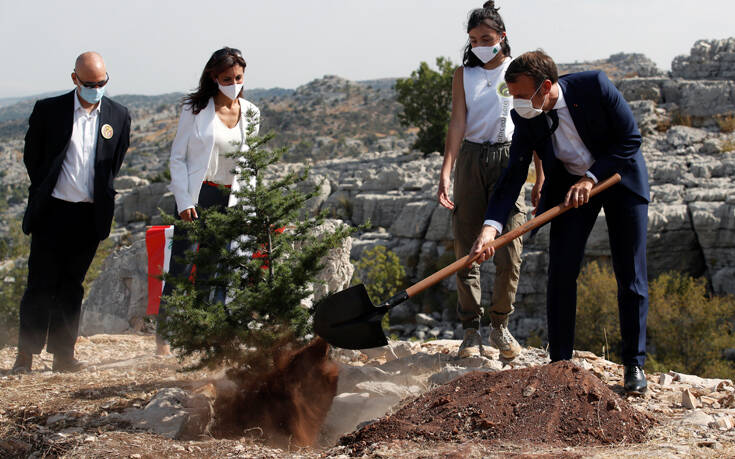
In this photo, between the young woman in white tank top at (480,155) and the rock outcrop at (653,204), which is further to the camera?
the rock outcrop at (653,204)

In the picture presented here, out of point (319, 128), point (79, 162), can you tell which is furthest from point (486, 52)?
point (319, 128)

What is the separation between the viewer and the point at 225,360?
3.41 m

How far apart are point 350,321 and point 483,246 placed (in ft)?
2.66

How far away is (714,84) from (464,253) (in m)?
Answer: 27.9

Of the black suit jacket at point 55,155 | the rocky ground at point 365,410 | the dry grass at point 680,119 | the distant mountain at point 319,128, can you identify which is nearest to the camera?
the rocky ground at point 365,410

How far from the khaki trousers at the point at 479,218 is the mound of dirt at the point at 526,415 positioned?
0.97 meters

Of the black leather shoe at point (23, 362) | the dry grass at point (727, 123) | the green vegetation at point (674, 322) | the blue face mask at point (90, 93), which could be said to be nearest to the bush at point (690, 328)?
the green vegetation at point (674, 322)

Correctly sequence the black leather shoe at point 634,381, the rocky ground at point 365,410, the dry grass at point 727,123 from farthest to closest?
the dry grass at point 727,123 → the black leather shoe at point 634,381 → the rocky ground at point 365,410

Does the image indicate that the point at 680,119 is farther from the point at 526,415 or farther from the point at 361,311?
the point at 526,415

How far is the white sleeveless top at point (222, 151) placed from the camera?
4090 mm

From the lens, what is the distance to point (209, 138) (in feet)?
13.3

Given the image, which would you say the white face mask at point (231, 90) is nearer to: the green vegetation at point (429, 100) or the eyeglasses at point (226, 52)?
the eyeglasses at point (226, 52)

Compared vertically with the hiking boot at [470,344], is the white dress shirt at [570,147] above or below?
above

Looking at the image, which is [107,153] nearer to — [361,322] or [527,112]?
[361,322]
